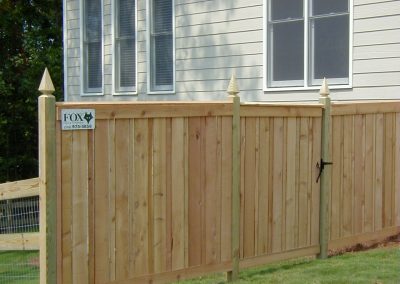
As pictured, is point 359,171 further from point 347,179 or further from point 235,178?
point 235,178

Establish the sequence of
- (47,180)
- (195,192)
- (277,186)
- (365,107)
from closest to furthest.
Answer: (47,180) → (195,192) → (277,186) → (365,107)

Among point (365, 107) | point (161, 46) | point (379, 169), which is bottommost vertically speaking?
point (379, 169)

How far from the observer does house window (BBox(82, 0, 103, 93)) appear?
13.6 m

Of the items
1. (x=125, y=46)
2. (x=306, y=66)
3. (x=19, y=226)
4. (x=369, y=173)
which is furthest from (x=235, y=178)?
(x=125, y=46)

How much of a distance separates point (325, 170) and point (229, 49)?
4.17 meters

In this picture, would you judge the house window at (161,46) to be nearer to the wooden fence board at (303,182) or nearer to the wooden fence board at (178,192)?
the wooden fence board at (303,182)

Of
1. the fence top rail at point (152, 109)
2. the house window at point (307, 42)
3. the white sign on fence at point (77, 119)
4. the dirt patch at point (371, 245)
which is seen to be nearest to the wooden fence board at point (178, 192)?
the fence top rail at point (152, 109)

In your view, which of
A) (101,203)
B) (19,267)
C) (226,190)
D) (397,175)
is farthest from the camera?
(19,267)

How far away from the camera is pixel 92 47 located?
13.8 meters

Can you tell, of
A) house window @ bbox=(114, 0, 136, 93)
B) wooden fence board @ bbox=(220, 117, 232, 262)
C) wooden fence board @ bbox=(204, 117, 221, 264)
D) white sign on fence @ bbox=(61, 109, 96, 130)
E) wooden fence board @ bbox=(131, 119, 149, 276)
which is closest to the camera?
white sign on fence @ bbox=(61, 109, 96, 130)

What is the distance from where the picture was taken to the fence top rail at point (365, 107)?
297 inches

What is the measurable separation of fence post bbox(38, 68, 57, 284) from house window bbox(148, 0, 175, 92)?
7.24 m

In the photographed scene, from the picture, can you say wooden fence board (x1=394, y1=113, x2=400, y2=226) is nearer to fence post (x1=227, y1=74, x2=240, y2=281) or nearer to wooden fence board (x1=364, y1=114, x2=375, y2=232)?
wooden fence board (x1=364, y1=114, x2=375, y2=232)

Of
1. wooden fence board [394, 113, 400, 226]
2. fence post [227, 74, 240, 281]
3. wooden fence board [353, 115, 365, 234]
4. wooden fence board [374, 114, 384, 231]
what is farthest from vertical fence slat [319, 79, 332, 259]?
wooden fence board [394, 113, 400, 226]
